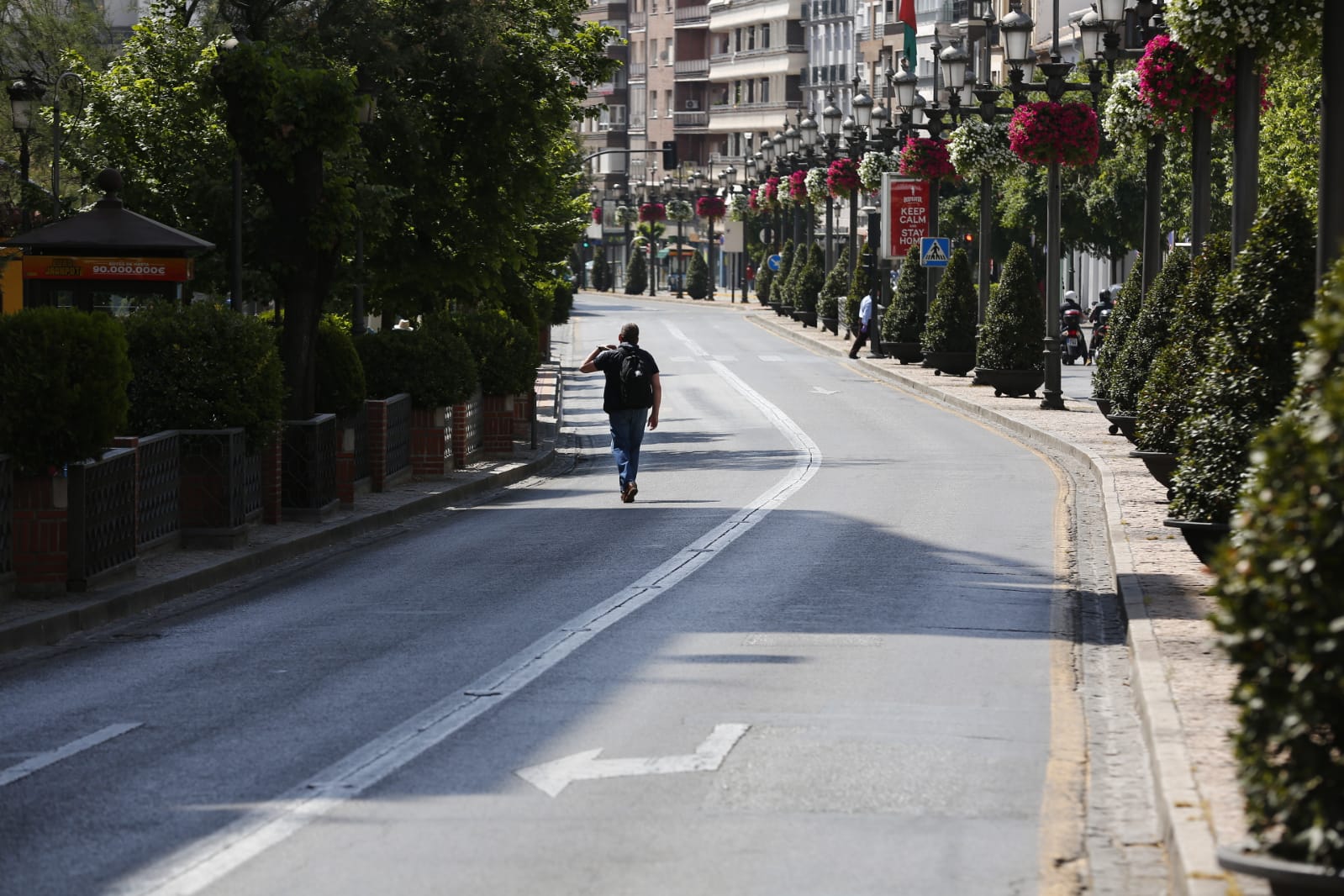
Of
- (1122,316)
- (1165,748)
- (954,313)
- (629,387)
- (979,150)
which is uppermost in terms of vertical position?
(979,150)

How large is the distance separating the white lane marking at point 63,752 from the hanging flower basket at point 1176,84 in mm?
13622

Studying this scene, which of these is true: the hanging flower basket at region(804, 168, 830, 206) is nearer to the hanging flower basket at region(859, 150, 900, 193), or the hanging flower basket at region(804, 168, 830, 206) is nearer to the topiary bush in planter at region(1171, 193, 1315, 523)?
the hanging flower basket at region(859, 150, 900, 193)

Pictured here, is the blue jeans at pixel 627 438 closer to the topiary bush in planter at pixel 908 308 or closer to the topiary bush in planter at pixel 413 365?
the topiary bush in planter at pixel 413 365

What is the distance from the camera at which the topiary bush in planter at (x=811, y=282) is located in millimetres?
82812

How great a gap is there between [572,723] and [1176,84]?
42.5ft

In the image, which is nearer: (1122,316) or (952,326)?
(1122,316)

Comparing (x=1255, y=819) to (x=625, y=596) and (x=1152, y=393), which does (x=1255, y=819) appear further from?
(x=1152, y=393)

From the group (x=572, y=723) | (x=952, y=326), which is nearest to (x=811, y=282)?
(x=952, y=326)

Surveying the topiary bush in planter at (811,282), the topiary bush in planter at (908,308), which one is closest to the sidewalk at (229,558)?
the topiary bush in planter at (908,308)

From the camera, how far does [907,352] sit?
182 ft

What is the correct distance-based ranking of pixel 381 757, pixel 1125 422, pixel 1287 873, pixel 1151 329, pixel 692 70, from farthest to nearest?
pixel 692 70 < pixel 1125 422 < pixel 1151 329 < pixel 381 757 < pixel 1287 873

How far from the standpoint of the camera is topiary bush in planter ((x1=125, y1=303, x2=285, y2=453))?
18.5 m

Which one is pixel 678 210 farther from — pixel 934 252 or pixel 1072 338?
pixel 934 252

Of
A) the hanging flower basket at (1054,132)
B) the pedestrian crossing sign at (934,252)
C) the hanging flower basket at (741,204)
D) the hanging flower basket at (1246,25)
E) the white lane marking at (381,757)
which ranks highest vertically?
the hanging flower basket at (741,204)
